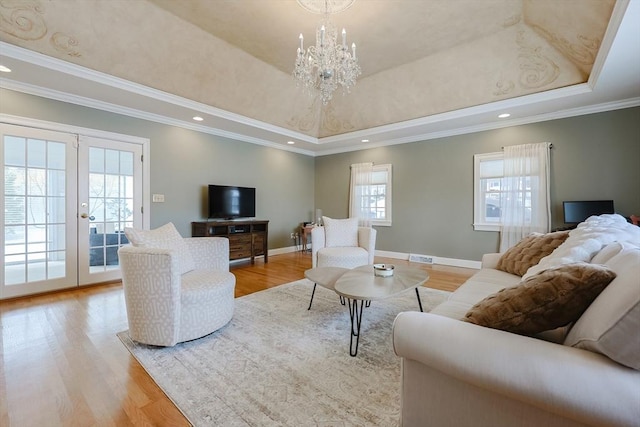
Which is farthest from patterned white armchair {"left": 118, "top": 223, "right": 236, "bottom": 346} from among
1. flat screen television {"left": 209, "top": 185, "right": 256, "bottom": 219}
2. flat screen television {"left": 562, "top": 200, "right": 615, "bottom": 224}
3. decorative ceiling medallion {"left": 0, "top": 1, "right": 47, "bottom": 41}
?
flat screen television {"left": 562, "top": 200, "right": 615, "bottom": 224}

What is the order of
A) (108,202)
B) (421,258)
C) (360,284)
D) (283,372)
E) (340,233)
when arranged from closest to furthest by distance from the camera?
(283,372), (360,284), (108,202), (340,233), (421,258)

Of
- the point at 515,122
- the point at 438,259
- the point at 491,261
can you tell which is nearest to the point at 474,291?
the point at 491,261

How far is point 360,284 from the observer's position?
7.35 feet

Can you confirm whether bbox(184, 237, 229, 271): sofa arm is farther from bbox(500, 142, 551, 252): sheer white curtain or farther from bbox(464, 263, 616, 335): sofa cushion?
bbox(500, 142, 551, 252): sheer white curtain

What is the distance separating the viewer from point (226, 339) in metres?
2.24

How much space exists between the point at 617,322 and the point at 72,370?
2.85 metres

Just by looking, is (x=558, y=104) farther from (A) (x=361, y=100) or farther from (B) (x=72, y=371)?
(B) (x=72, y=371)

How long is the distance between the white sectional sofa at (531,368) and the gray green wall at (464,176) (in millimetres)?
3914

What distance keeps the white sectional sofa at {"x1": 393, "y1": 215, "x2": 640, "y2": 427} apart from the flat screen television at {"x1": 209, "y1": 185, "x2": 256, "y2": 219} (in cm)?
447

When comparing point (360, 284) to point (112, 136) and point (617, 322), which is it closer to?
point (617, 322)

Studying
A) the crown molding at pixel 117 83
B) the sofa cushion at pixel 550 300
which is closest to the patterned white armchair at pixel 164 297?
the sofa cushion at pixel 550 300

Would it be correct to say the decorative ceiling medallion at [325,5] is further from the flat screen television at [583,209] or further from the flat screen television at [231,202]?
the flat screen television at [583,209]

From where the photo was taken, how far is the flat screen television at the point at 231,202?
492cm

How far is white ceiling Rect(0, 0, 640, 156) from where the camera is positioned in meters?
2.76
